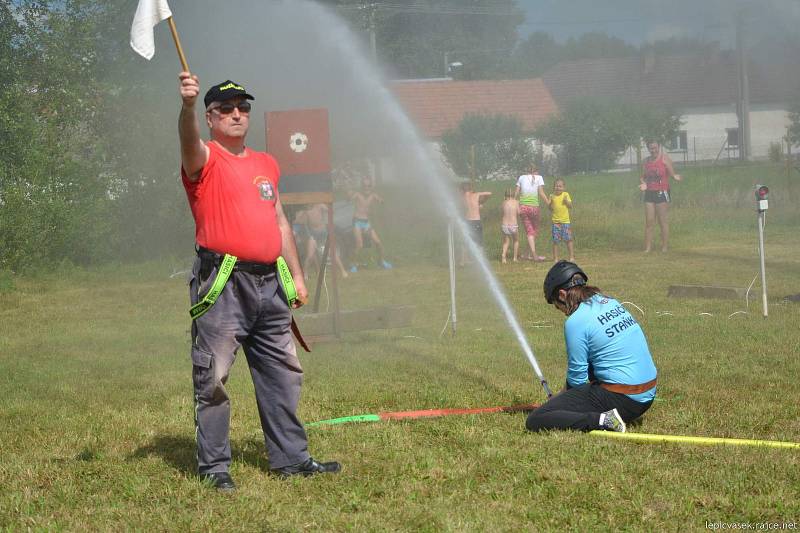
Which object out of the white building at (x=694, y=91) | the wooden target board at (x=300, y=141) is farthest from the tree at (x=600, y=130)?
the wooden target board at (x=300, y=141)

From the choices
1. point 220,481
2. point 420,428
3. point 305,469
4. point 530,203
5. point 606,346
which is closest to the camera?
point 220,481

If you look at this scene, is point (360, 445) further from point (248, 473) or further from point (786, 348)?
point (786, 348)

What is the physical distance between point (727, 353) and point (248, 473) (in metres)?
5.62

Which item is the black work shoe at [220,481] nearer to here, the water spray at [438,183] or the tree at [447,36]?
the water spray at [438,183]

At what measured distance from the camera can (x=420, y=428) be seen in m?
7.15

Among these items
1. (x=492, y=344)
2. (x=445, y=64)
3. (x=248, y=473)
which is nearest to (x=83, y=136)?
(x=492, y=344)

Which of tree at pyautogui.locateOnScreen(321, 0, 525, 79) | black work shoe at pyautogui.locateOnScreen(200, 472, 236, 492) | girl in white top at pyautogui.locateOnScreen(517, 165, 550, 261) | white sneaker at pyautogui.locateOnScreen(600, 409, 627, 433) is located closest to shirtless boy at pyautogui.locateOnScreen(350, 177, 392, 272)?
girl in white top at pyautogui.locateOnScreen(517, 165, 550, 261)

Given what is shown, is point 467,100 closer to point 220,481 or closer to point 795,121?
point 795,121

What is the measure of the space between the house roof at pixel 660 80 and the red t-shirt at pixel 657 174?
42376 millimetres

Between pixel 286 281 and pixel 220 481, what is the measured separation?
3.84 feet

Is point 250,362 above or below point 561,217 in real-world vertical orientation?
above

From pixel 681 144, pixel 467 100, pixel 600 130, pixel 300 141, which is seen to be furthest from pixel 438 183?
pixel 681 144

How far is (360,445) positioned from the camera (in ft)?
22.1

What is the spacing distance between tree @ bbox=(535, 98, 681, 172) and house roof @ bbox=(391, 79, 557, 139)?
6.48ft
